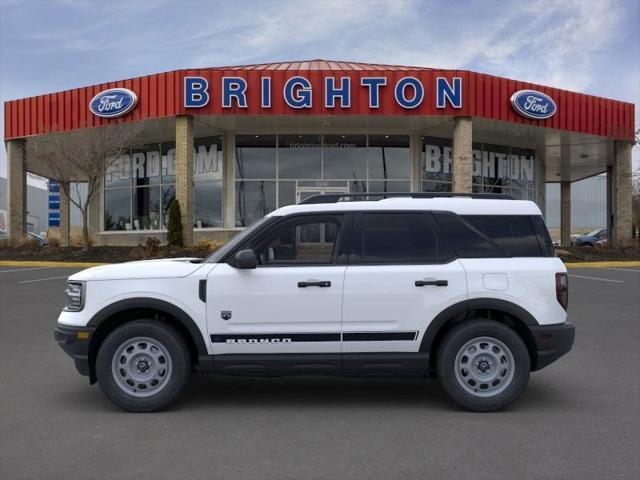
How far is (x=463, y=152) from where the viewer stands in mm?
21281

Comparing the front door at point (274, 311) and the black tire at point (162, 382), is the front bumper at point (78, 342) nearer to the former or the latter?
the black tire at point (162, 382)

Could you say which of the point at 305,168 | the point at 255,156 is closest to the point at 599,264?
the point at 305,168

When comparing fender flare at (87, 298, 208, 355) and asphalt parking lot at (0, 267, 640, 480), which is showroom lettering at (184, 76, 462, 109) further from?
fender flare at (87, 298, 208, 355)

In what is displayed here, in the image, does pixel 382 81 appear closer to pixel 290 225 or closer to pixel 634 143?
pixel 634 143

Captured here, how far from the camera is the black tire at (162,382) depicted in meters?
4.92

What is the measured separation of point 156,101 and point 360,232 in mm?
18193

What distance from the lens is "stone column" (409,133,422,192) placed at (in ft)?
80.7

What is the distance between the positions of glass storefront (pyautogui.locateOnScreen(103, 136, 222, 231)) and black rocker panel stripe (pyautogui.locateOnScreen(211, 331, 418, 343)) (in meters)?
20.0

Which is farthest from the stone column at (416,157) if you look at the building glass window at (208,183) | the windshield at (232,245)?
the windshield at (232,245)

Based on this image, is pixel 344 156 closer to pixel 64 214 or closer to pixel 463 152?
pixel 463 152

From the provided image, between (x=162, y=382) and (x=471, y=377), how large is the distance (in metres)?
2.55

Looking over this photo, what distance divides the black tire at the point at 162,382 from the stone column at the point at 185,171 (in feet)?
54.7

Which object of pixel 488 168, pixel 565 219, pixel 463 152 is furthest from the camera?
pixel 565 219

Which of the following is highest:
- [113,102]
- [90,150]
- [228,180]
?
[113,102]
